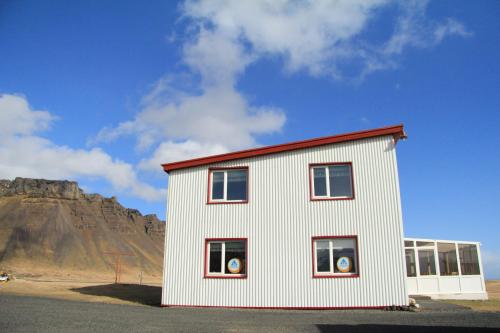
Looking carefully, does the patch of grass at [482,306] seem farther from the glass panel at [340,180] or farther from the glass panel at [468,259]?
the glass panel at [340,180]

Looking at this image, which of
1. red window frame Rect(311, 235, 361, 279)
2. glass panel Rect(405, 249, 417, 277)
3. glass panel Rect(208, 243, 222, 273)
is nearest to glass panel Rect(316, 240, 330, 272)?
red window frame Rect(311, 235, 361, 279)

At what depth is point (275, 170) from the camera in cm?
1784

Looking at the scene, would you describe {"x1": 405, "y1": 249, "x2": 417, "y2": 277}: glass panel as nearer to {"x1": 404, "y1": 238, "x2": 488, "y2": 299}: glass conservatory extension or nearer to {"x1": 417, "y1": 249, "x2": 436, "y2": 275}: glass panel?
{"x1": 404, "y1": 238, "x2": 488, "y2": 299}: glass conservatory extension

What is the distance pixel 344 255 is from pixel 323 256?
0.79m

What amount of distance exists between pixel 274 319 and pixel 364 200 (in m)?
6.22

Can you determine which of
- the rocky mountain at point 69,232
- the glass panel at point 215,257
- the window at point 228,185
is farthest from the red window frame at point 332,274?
the rocky mountain at point 69,232

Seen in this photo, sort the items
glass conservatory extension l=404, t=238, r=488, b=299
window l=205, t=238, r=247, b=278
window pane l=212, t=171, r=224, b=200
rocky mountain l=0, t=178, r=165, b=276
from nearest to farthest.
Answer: window l=205, t=238, r=247, b=278 < window pane l=212, t=171, r=224, b=200 < glass conservatory extension l=404, t=238, r=488, b=299 < rocky mountain l=0, t=178, r=165, b=276

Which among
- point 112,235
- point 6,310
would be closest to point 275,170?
point 6,310

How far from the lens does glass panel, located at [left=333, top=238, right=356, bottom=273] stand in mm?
16297

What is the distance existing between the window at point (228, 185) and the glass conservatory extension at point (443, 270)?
10.6 m

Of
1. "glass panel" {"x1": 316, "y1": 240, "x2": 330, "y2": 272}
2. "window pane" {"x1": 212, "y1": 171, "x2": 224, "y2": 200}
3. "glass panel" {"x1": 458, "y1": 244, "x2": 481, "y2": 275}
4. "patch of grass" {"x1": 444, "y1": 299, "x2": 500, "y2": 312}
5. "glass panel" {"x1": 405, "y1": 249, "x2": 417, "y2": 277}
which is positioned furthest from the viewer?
"glass panel" {"x1": 458, "y1": 244, "x2": 481, "y2": 275}

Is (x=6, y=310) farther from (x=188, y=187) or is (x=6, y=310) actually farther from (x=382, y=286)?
(x=382, y=286)

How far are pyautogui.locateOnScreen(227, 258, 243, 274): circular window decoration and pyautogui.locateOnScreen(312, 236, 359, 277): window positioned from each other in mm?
2946

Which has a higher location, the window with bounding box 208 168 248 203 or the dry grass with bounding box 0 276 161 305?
the window with bounding box 208 168 248 203
